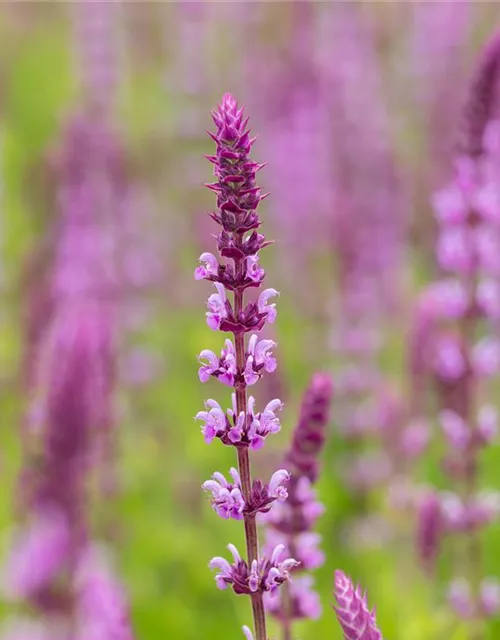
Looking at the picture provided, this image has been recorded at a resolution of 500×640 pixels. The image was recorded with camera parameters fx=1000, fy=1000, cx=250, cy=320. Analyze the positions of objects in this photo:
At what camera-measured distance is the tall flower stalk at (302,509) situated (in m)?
2.78

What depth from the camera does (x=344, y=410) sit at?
809 cm

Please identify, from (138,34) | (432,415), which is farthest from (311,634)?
(138,34)

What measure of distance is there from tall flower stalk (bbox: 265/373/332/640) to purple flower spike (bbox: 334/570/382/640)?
0.59 metres

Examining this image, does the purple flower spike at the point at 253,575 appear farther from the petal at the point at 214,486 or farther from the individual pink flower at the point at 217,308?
the individual pink flower at the point at 217,308

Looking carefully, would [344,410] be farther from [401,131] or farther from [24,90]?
[24,90]

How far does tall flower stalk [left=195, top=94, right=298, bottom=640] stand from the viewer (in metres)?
2.18

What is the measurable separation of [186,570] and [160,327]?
3708 millimetres

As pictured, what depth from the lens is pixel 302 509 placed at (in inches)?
114

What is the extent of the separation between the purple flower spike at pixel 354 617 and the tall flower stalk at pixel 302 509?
1.93 ft

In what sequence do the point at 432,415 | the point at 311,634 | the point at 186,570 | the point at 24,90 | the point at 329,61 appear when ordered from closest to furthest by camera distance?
the point at 311,634 → the point at 186,570 → the point at 432,415 → the point at 329,61 → the point at 24,90

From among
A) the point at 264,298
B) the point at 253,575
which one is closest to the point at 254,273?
the point at 264,298

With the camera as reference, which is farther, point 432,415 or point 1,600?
point 432,415

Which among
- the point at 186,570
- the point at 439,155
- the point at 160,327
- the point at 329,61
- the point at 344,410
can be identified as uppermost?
the point at 329,61

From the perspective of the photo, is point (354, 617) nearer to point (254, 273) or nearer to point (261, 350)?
point (261, 350)
